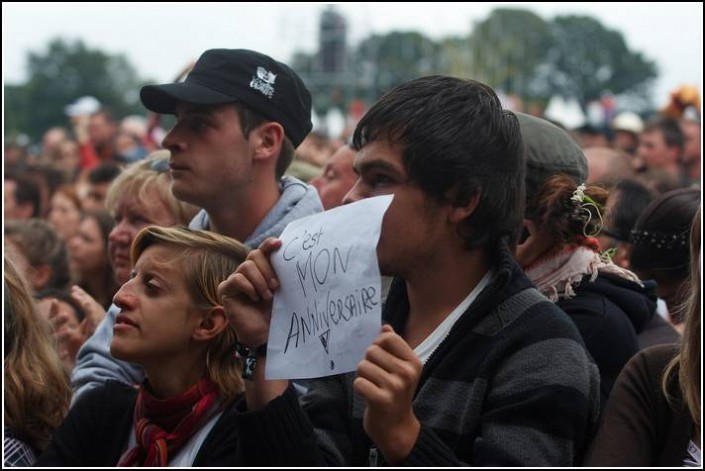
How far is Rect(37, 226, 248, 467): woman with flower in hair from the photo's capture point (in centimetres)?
351

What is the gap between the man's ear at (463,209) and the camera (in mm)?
2939

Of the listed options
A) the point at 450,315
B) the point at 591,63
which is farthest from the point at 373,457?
the point at 591,63

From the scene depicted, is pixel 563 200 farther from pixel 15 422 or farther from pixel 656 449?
pixel 15 422

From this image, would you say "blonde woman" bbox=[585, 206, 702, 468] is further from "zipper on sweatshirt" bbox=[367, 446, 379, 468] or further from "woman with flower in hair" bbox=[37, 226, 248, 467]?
"woman with flower in hair" bbox=[37, 226, 248, 467]

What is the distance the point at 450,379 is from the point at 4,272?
2.03 metres

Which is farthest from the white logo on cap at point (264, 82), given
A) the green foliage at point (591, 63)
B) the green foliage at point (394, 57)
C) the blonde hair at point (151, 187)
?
the green foliage at point (591, 63)

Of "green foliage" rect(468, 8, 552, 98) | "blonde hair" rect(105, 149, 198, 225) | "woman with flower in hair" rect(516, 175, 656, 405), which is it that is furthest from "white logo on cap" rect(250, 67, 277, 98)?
"green foliage" rect(468, 8, 552, 98)

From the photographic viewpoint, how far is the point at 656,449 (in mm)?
2838

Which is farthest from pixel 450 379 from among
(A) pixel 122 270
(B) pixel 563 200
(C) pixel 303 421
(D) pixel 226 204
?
(A) pixel 122 270

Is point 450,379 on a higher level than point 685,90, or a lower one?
higher

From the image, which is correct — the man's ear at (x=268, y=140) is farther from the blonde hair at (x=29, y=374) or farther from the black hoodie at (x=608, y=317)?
the black hoodie at (x=608, y=317)

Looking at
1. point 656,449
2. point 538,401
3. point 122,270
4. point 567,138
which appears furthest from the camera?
point 122,270

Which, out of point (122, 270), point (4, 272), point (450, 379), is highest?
point (450, 379)

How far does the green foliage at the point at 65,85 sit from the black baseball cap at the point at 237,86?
4906 centimetres
